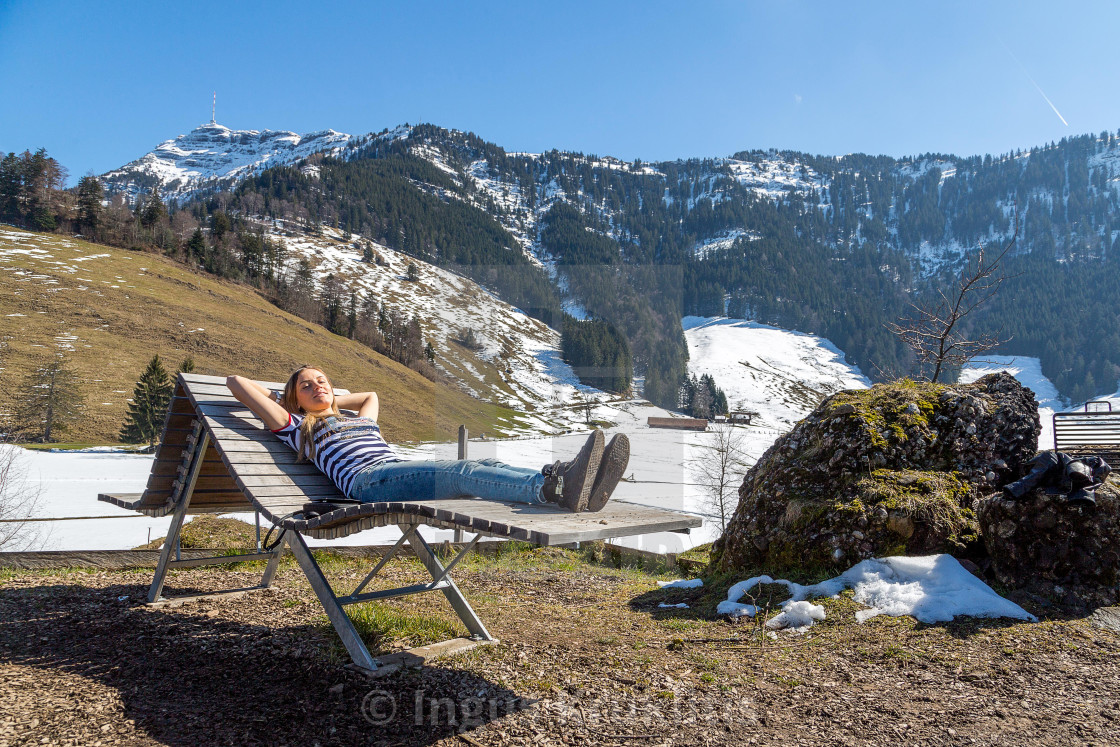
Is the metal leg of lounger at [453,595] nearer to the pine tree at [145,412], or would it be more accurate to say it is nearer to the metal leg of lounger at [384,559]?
the metal leg of lounger at [384,559]

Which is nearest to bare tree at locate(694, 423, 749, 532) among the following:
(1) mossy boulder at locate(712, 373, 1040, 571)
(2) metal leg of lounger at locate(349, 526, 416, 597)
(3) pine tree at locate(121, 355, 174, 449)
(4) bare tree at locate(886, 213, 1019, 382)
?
(4) bare tree at locate(886, 213, 1019, 382)

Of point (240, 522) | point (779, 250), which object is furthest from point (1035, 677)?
point (779, 250)

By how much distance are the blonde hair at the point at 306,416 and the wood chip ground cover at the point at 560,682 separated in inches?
46.6

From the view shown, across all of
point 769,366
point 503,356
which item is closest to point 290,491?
point 503,356

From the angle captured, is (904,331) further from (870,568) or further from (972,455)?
(870,568)

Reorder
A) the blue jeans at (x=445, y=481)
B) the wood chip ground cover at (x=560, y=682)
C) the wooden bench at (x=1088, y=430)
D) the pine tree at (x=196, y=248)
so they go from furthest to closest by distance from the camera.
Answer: the pine tree at (x=196, y=248) → the wooden bench at (x=1088, y=430) → the blue jeans at (x=445, y=481) → the wood chip ground cover at (x=560, y=682)

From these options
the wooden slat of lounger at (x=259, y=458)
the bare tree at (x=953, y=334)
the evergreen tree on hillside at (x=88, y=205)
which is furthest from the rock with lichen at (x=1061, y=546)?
the evergreen tree on hillside at (x=88, y=205)

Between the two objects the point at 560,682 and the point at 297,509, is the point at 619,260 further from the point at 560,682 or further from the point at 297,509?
the point at 560,682

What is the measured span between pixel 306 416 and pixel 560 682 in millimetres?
2517

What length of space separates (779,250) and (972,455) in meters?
179

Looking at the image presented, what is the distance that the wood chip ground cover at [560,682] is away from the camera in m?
2.56

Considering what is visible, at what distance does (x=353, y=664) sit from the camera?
3316 mm

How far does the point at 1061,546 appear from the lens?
409cm

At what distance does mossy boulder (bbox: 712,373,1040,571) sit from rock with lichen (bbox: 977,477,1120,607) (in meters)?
0.38
